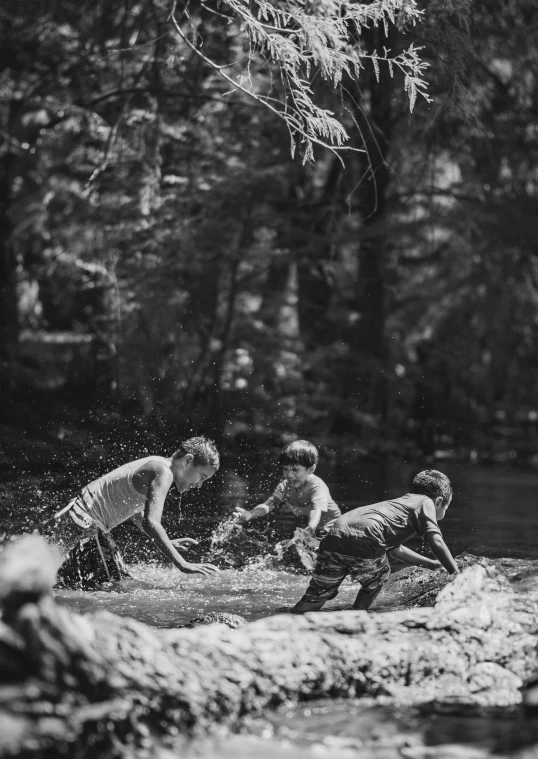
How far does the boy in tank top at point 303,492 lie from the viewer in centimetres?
752

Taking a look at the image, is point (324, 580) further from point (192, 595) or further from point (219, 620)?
point (192, 595)

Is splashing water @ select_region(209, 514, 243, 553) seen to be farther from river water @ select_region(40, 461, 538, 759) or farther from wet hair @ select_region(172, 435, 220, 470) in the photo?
wet hair @ select_region(172, 435, 220, 470)

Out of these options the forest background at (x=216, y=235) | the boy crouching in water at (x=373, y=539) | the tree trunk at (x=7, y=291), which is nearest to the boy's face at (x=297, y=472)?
the boy crouching in water at (x=373, y=539)

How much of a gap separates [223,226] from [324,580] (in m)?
9.18

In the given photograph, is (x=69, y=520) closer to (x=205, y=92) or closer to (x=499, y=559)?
(x=499, y=559)

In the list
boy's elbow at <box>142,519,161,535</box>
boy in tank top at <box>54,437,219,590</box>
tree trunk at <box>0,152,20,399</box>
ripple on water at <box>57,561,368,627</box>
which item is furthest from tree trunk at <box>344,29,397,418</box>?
boy's elbow at <box>142,519,161,535</box>

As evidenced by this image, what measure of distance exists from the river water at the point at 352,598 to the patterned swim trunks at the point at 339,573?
31cm

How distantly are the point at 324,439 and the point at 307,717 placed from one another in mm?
11282

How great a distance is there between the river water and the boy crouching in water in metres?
0.35

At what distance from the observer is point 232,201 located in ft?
49.1

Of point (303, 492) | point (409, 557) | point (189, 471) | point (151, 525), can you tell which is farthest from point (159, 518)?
point (409, 557)

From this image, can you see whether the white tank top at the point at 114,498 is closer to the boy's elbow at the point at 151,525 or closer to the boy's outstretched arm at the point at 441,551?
the boy's elbow at the point at 151,525

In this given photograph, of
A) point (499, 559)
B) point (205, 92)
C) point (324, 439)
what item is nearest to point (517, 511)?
point (499, 559)

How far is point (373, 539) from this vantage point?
6.46 m
